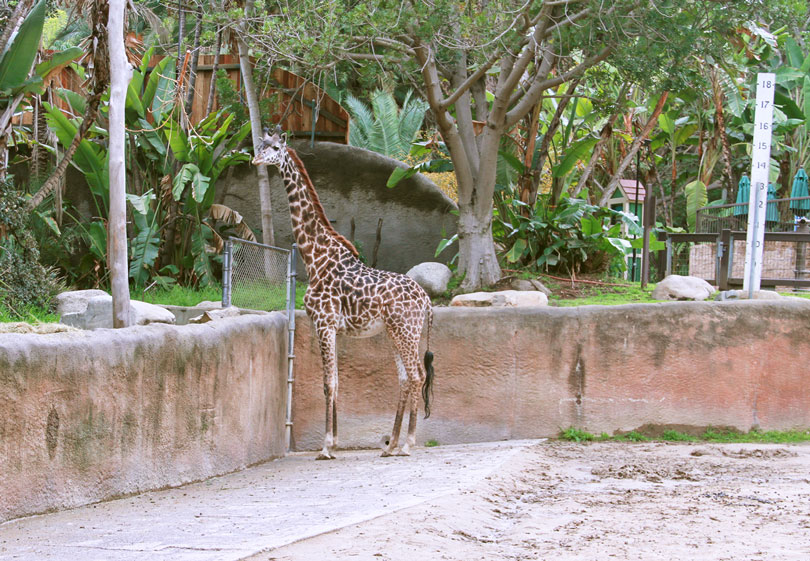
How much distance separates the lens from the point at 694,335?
985cm

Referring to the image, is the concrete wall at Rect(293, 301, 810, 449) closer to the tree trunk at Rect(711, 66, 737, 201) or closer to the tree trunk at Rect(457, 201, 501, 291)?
the tree trunk at Rect(457, 201, 501, 291)

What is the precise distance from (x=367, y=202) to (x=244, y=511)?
34.7 ft

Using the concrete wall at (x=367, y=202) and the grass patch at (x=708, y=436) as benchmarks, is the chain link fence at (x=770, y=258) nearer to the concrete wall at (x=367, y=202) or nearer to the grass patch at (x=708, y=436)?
the grass patch at (x=708, y=436)

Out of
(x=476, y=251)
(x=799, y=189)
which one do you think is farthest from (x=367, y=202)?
(x=799, y=189)

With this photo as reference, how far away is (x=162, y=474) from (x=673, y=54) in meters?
7.95

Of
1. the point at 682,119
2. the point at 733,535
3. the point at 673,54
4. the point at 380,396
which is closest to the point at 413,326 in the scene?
the point at 380,396

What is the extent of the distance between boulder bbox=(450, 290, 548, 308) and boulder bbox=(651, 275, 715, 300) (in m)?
1.82

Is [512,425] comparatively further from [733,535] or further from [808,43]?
[808,43]

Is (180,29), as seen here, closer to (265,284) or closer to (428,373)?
(265,284)

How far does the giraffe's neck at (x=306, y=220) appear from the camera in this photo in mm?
9516

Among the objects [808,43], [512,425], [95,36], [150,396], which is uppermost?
[808,43]

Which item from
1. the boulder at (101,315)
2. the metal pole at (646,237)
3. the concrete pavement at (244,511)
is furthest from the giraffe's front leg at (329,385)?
the metal pole at (646,237)

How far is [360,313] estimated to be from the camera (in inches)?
361

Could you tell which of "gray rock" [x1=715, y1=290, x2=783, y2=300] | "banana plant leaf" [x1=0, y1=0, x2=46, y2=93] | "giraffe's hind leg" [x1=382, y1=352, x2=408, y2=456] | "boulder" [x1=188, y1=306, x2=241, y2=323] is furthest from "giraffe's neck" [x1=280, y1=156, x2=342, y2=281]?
"gray rock" [x1=715, y1=290, x2=783, y2=300]
